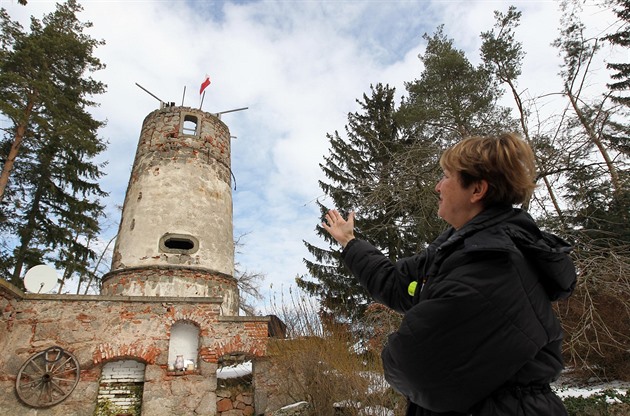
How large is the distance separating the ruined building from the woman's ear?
29.2ft

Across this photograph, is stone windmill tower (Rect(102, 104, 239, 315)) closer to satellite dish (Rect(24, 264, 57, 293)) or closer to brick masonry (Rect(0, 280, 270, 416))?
brick masonry (Rect(0, 280, 270, 416))

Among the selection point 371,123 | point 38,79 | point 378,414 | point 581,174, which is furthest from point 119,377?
point 371,123

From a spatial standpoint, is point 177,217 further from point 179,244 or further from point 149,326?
point 149,326

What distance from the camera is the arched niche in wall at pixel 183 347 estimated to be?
898 cm

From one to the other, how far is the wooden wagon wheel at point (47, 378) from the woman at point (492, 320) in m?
9.16

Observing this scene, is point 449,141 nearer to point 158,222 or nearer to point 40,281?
point 158,222

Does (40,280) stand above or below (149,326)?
above

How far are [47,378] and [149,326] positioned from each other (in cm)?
207

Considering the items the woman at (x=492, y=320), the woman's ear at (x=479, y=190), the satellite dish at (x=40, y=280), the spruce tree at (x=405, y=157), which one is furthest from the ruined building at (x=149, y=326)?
the woman's ear at (x=479, y=190)

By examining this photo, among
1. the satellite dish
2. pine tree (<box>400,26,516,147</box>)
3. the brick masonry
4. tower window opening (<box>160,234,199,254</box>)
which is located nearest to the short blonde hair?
pine tree (<box>400,26,516,147</box>)

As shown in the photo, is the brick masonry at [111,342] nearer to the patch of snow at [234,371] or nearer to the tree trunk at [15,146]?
the patch of snow at [234,371]

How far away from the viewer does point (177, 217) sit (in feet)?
38.3

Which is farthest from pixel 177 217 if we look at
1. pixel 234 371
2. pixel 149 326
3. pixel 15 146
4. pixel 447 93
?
pixel 447 93

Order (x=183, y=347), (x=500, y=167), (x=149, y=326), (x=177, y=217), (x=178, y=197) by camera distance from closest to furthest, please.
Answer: (x=500, y=167) → (x=149, y=326) → (x=183, y=347) → (x=177, y=217) → (x=178, y=197)
